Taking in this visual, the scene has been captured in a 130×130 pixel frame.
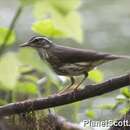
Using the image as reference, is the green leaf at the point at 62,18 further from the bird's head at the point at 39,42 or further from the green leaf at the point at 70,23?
the bird's head at the point at 39,42

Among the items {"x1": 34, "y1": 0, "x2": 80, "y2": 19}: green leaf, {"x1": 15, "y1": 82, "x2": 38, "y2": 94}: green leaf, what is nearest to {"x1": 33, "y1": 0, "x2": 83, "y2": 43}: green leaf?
{"x1": 34, "y1": 0, "x2": 80, "y2": 19}: green leaf

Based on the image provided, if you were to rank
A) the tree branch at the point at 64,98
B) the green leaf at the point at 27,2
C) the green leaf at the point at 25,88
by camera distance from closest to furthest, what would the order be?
1. the green leaf at the point at 27,2
2. the tree branch at the point at 64,98
3. the green leaf at the point at 25,88

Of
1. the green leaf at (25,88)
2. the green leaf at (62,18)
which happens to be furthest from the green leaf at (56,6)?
the green leaf at (25,88)

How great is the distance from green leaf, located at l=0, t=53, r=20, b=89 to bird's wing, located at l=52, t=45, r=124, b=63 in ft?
0.99

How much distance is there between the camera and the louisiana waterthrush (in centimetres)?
83

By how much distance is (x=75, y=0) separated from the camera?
A: 0.50 metres

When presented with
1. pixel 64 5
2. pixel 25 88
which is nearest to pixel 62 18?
pixel 64 5

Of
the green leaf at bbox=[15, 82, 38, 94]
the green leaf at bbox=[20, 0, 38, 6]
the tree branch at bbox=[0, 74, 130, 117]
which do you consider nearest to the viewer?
the green leaf at bbox=[20, 0, 38, 6]

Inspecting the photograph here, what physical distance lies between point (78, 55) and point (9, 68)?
0.35 meters

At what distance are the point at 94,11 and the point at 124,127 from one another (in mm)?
1995

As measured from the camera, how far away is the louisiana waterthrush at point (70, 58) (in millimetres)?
831

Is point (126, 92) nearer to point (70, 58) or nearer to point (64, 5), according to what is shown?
point (70, 58)

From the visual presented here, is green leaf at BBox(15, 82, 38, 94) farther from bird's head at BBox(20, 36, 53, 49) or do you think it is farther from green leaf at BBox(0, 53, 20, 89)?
green leaf at BBox(0, 53, 20, 89)

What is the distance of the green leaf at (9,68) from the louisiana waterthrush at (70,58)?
0.28 m
